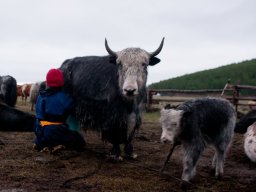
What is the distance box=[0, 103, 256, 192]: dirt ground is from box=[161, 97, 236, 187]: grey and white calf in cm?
26

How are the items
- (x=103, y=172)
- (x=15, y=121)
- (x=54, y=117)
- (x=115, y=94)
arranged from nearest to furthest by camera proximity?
1. (x=103, y=172)
2. (x=115, y=94)
3. (x=54, y=117)
4. (x=15, y=121)

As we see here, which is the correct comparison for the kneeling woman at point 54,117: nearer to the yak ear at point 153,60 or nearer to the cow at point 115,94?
the cow at point 115,94

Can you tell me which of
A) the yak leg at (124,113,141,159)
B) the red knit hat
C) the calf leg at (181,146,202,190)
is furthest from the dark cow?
the calf leg at (181,146,202,190)

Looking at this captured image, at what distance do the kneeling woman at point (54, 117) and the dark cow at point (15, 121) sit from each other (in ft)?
7.98

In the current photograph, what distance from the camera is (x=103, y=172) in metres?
5.09

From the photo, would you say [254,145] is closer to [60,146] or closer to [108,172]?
[108,172]

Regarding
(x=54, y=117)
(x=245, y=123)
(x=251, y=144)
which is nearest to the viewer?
(x=251, y=144)

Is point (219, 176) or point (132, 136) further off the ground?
point (132, 136)

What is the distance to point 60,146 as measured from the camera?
6.03 meters

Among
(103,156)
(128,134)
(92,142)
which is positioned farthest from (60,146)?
(92,142)

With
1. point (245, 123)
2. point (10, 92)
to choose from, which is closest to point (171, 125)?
point (245, 123)

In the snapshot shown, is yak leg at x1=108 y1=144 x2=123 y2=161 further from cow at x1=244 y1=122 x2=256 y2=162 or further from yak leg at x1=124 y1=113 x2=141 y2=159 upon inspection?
cow at x1=244 y1=122 x2=256 y2=162

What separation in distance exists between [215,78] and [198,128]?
136 ft

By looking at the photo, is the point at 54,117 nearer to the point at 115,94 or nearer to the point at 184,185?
the point at 115,94
